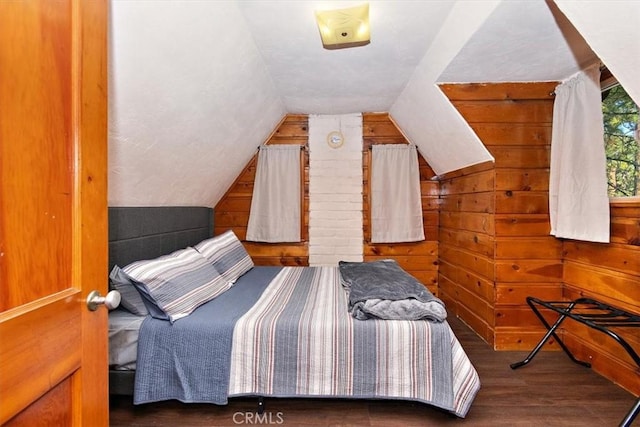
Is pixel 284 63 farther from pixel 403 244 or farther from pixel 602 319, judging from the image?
pixel 602 319

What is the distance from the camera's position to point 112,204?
69.7 inches

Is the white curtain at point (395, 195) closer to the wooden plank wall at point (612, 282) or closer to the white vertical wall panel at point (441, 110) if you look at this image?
the white vertical wall panel at point (441, 110)

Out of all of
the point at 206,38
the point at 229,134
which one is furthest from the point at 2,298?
the point at 229,134

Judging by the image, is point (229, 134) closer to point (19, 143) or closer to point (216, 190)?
point (216, 190)

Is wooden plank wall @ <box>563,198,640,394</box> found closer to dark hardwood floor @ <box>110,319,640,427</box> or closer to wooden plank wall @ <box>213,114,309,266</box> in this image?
dark hardwood floor @ <box>110,319,640,427</box>

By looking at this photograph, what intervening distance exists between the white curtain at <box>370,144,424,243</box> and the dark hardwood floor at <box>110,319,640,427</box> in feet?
5.77

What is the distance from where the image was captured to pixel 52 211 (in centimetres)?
65

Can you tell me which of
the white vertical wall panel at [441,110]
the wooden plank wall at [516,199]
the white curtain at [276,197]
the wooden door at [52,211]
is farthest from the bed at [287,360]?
the white curtain at [276,197]

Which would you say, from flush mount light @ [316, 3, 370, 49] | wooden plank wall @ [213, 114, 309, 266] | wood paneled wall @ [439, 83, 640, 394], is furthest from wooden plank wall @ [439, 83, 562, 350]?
wooden plank wall @ [213, 114, 309, 266]

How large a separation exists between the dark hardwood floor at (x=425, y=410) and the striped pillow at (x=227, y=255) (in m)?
0.92

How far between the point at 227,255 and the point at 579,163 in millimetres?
2654

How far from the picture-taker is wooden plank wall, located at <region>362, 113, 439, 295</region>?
3471 millimetres

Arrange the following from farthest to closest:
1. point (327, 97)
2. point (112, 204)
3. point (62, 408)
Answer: point (327, 97), point (112, 204), point (62, 408)

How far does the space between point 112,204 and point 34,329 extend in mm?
1382
